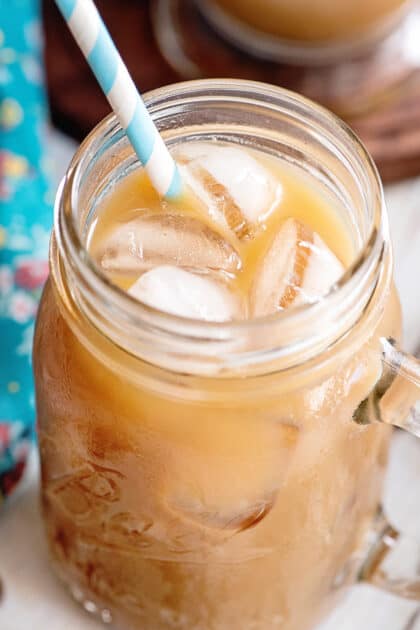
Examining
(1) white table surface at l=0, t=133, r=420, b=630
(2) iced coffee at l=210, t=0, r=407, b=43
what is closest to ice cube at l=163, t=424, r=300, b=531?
(1) white table surface at l=0, t=133, r=420, b=630

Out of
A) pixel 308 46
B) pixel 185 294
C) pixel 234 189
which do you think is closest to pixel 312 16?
pixel 308 46

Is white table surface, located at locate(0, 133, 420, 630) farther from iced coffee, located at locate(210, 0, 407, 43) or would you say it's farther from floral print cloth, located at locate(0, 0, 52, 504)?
iced coffee, located at locate(210, 0, 407, 43)

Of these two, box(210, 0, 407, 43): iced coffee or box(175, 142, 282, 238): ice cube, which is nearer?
box(175, 142, 282, 238): ice cube

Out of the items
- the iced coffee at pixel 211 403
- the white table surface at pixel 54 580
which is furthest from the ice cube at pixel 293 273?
the white table surface at pixel 54 580

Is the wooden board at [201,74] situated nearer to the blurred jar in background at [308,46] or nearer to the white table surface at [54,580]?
the blurred jar in background at [308,46]

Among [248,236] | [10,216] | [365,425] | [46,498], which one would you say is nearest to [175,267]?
[248,236]

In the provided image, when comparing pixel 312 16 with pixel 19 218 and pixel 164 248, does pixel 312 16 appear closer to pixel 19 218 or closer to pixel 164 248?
pixel 19 218

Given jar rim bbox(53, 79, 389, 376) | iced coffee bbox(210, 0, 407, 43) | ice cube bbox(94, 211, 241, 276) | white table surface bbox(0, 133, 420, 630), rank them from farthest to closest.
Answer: iced coffee bbox(210, 0, 407, 43) < white table surface bbox(0, 133, 420, 630) < ice cube bbox(94, 211, 241, 276) < jar rim bbox(53, 79, 389, 376)
